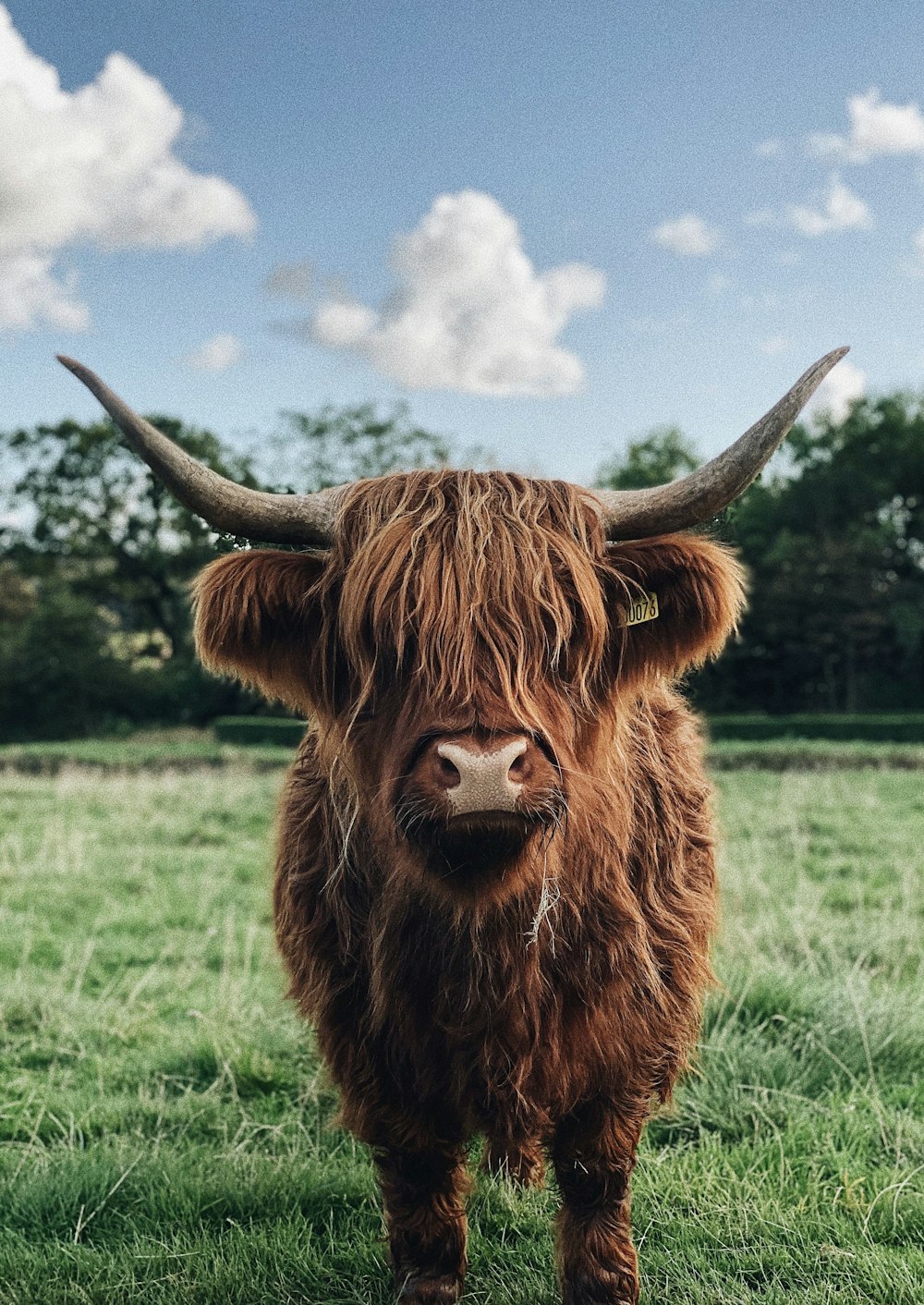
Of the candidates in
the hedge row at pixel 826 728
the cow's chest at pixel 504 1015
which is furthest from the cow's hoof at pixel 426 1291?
the hedge row at pixel 826 728

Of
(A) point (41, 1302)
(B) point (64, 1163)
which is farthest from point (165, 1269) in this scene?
(B) point (64, 1163)

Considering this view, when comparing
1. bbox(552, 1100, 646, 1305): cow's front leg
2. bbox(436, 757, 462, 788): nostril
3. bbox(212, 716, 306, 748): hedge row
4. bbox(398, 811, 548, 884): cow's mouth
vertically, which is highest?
bbox(436, 757, 462, 788): nostril

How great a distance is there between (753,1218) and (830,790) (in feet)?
34.9

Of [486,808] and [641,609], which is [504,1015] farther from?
[641,609]

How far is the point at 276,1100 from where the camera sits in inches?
152

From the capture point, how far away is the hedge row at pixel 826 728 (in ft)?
90.2

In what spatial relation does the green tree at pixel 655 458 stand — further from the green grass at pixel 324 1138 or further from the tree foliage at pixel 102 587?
the green grass at pixel 324 1138

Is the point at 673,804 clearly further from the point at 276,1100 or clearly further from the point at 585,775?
the point at 276,1100

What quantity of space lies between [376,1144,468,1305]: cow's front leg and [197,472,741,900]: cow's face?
93cm

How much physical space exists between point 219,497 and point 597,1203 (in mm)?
2042

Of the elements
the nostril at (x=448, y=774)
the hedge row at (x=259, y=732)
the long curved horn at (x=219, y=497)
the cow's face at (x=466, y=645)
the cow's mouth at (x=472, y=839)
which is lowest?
the hedge row at (x=259, y=732)

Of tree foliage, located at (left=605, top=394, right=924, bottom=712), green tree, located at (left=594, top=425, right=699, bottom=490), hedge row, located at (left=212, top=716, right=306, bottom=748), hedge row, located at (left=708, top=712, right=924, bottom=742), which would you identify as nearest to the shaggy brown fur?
hedge row, located at (left=708, top=712, right=924, bottom=742)

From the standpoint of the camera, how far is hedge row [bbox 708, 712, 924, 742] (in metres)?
27.5

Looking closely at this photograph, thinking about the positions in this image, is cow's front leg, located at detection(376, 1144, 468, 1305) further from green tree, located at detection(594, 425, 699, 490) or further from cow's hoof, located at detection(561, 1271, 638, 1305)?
green tree, located at detection(594, 425, 699, 490)
